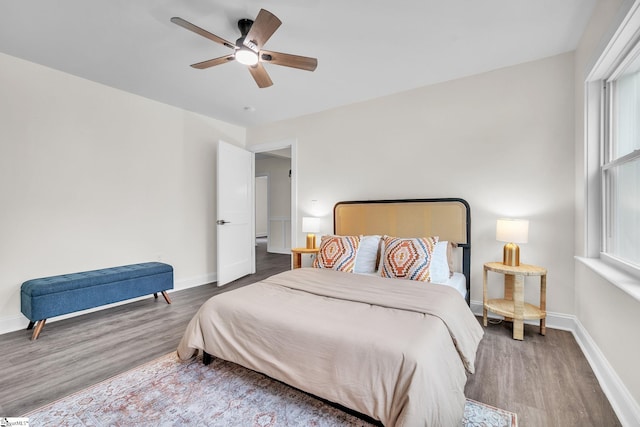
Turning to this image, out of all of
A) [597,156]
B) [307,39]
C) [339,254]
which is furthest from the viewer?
[339,254]

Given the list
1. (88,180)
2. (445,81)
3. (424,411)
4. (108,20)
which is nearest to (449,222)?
(445,81)

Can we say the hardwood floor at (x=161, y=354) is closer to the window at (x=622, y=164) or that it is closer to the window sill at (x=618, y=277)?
the window sill at (x=618, y=277)

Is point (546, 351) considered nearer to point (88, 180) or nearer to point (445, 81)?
point (445, 81)


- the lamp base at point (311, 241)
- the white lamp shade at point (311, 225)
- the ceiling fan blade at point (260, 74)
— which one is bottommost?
the lamp base at point (311, 241)

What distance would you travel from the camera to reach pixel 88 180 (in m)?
3.34

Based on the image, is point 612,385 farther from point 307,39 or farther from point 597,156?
point 307,39

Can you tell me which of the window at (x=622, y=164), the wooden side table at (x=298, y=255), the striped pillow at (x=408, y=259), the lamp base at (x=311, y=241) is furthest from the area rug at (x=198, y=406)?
the lamp base at (x=311, y=241)

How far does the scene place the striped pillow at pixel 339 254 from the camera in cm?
306

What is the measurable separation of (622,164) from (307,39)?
2.57m

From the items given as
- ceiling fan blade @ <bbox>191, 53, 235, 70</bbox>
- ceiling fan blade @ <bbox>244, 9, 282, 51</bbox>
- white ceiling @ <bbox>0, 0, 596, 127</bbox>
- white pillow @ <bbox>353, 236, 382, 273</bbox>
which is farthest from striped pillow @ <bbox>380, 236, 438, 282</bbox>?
ceiling fan blade @ <bbox>191, 53, 235, 70</bbox>

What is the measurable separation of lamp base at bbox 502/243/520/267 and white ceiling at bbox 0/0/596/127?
1882mm

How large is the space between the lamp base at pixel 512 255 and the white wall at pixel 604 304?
0.47m

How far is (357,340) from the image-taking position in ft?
4.90

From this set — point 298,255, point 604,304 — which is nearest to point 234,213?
point 298,255
